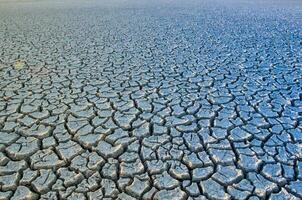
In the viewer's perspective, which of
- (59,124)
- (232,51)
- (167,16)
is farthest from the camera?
(167,16)

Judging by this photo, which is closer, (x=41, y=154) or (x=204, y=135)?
(x=41, y=154)

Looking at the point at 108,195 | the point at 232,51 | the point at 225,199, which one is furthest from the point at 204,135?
the point at 232,51

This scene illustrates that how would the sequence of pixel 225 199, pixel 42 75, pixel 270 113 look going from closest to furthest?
pixel 225 199
pixel 270 113
pixel 42 75

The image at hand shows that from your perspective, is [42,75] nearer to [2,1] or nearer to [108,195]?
[108,195]

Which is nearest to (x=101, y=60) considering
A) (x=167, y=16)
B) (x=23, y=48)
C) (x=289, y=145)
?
(x=23, y=48)

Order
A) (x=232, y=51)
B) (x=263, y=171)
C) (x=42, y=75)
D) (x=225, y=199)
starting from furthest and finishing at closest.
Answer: (x=232, y=51) → (x=42, y=75) → (x=263, y=171) → (x=225, y=199)

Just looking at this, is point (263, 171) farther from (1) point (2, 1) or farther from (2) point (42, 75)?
(1) point (2, 1)
